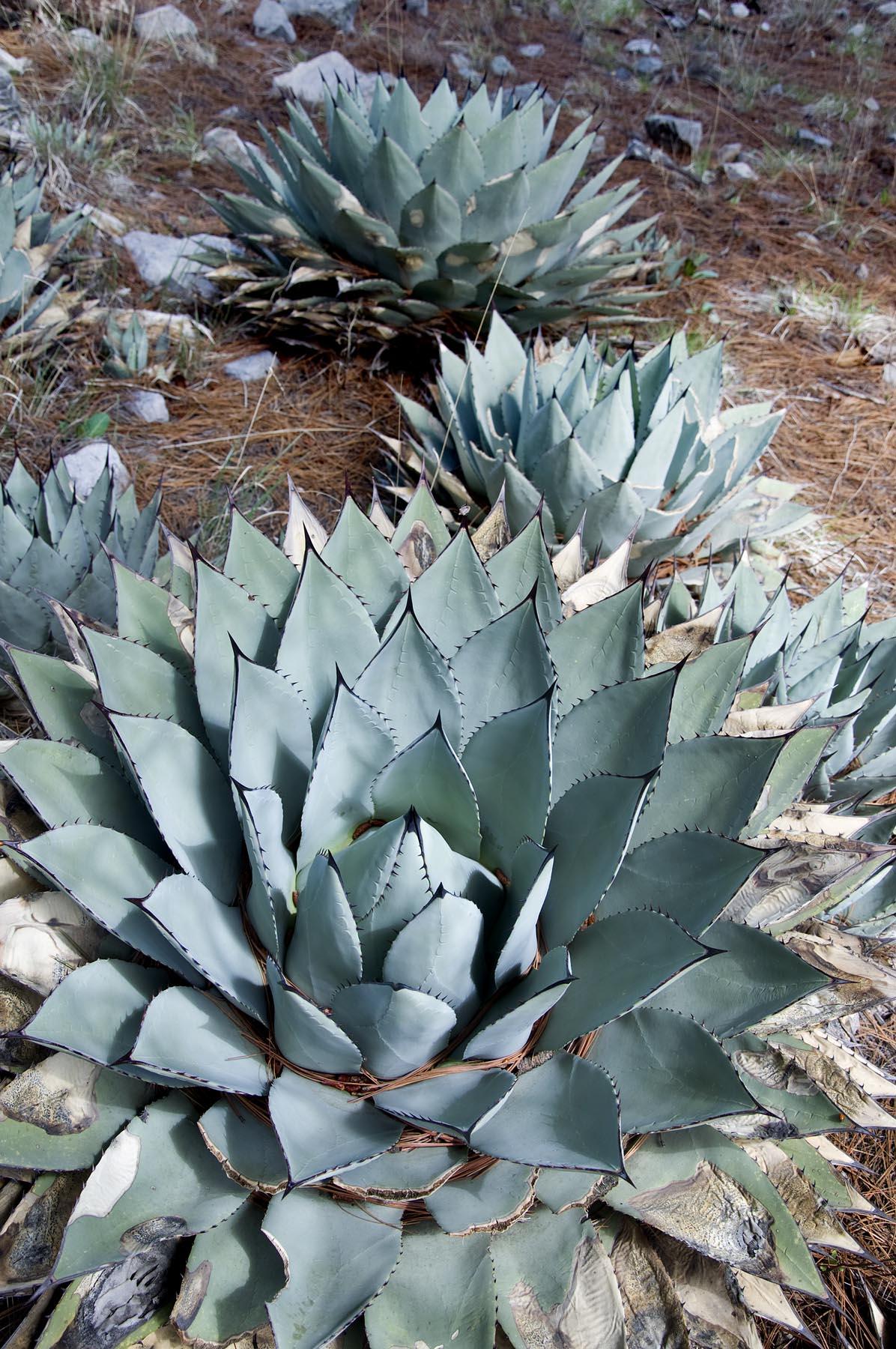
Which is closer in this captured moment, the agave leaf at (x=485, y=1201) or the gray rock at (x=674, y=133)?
the agave leaf at (x=485, y=1201)

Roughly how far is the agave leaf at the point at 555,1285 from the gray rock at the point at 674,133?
5607 millimetres

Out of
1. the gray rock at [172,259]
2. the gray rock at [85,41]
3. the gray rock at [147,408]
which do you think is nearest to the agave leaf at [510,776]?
the gray rock at [147,408]

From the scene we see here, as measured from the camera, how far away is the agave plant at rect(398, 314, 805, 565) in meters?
2.07

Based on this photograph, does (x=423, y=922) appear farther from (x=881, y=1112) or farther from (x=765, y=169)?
(x=765, y=169)

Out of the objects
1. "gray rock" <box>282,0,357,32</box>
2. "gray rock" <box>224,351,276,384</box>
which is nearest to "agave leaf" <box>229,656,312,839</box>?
"gray rock" <box>224,351,276,384</box>

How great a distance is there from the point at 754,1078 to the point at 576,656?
549 mm

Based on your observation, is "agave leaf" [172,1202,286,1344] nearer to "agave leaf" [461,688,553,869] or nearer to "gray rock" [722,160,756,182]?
"agave leaf" [461,688,553,869]

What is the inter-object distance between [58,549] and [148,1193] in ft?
4.87

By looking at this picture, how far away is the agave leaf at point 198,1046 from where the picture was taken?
867 mm

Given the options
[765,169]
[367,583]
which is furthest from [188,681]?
[765,169]

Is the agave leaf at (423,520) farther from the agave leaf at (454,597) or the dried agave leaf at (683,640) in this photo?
the dried agave leaf at (683,640)

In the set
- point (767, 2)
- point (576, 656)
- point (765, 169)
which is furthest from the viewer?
point (767, 2)

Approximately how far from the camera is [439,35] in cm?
662

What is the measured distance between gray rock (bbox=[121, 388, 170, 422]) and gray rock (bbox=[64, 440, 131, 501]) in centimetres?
27
